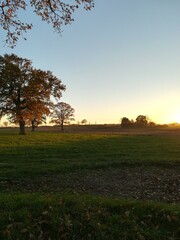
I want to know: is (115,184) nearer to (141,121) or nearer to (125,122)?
(125,122)

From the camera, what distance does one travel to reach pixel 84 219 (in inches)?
273

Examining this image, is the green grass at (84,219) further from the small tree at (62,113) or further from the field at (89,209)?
the small tree at (62,113)

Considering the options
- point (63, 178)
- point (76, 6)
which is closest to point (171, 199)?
point (63, 178)

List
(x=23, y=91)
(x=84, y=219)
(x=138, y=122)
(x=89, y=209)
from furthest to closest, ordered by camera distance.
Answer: (x=138, y=122) → (x=23, y=91) → (x=89, y=209) → (x=84, y=219)

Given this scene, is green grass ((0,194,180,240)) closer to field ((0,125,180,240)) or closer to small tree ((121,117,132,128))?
field ((0,125,180,240))

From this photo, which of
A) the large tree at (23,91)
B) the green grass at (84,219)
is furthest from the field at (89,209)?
the large tree at (23,91)

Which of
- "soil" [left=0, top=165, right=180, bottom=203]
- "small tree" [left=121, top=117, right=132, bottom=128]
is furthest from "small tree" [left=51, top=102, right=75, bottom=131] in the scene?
"soil" [left=0, top=165, right=180, bottom=203]

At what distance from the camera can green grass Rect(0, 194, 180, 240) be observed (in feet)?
21.1

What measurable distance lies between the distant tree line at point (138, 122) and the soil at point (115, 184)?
9306cm

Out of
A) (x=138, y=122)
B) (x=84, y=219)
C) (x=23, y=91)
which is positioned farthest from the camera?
(x=138, y=122)

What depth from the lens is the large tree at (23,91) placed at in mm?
43219

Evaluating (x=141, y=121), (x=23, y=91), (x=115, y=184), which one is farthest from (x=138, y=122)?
(x=115, y=184)

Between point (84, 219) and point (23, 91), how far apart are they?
3843cm

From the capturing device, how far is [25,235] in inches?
246
